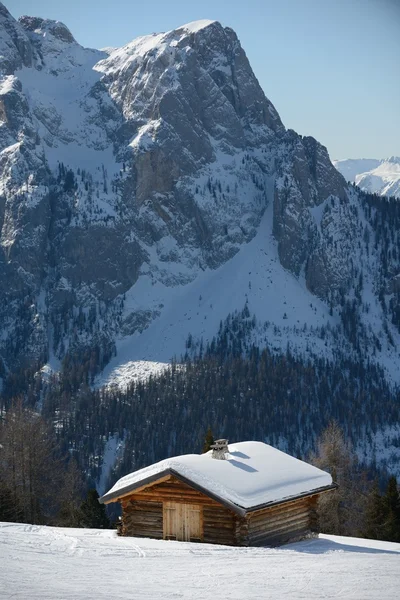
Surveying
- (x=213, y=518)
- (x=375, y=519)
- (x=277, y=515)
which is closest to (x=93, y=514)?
(x=375, y=519)

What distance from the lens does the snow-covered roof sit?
1539 inches

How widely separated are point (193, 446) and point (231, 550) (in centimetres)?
14563

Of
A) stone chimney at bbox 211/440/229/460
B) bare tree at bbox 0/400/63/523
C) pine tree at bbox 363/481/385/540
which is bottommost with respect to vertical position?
pine tree at bbox 363/481/385/540

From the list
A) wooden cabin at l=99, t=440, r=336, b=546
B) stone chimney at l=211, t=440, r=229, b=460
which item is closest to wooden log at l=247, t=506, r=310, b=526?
wooden cabin at l=99, t=440, r=336, b=546

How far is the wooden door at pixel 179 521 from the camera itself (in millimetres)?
40594

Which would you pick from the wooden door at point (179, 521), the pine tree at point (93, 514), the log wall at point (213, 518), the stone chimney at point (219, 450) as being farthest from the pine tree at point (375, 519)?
the wooden door at point (179, 521)

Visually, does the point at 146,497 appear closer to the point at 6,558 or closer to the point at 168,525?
the point at 168,525

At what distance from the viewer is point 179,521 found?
40875 millimetres

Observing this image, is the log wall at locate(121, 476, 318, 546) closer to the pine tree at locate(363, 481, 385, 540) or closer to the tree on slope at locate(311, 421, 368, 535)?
the pine tree at locate(363, 481, 385, 540)

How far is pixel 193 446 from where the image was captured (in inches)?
7092

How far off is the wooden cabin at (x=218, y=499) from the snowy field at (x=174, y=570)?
2.32 meters

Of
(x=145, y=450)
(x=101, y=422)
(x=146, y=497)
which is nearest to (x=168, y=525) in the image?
(x=146, y=497)

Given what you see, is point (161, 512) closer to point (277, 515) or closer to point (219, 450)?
point (219, 450)

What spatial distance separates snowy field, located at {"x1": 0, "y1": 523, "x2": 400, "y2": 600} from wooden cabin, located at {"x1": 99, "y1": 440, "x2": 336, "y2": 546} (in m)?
2.32
